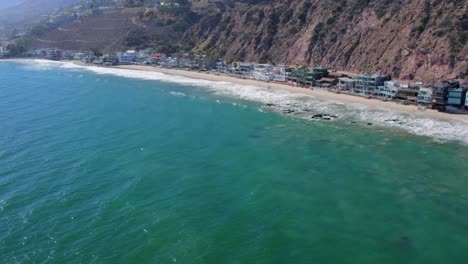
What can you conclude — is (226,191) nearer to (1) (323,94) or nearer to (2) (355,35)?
(1) (323,94)

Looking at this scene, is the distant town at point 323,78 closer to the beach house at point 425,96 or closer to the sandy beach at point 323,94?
the beach house at point 425,96

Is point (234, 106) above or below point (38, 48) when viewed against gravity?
below

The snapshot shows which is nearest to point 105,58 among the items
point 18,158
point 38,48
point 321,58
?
point 38,48

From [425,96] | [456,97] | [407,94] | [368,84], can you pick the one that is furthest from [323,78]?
[456,97]

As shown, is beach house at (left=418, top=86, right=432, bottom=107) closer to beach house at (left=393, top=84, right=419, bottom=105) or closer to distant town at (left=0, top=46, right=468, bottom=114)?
distant town at (left=0, top=46, right=468, bottom=114)

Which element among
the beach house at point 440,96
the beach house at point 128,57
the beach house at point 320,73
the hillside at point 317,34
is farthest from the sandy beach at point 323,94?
the beach house at point 128,57

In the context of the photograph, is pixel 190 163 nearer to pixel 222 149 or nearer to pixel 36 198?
pixel 222 149
